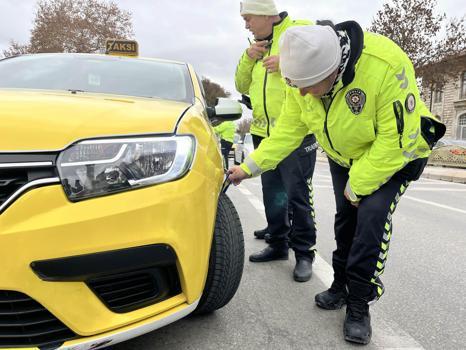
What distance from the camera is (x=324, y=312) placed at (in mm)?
2539

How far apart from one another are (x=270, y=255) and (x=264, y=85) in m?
1.30

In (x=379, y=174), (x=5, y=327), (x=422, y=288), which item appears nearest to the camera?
(x=5, y=327)

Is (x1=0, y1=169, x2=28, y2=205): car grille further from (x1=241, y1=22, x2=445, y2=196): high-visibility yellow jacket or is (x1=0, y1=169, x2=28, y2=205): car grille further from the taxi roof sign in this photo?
the taxi roof sign

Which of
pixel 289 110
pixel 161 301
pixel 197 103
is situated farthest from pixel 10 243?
pixel 289 110

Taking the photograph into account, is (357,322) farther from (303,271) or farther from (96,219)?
(96,219)

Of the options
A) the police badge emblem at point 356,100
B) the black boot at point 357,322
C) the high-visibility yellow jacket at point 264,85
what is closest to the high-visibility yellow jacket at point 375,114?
the police badge emblem at point 356,100

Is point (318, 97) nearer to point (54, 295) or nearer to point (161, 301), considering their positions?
point (161, 301)

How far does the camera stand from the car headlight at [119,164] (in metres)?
1.49

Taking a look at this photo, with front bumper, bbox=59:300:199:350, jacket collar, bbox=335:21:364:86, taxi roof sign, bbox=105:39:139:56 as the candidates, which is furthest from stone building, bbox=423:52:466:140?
front bumper, bbox=59:300:199:350

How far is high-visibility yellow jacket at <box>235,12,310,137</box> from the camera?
10.3 ft

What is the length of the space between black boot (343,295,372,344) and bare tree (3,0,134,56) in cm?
2785

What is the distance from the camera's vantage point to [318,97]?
2143mm

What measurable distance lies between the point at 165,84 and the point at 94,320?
1.57 m

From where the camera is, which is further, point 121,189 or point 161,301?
point 161,301
